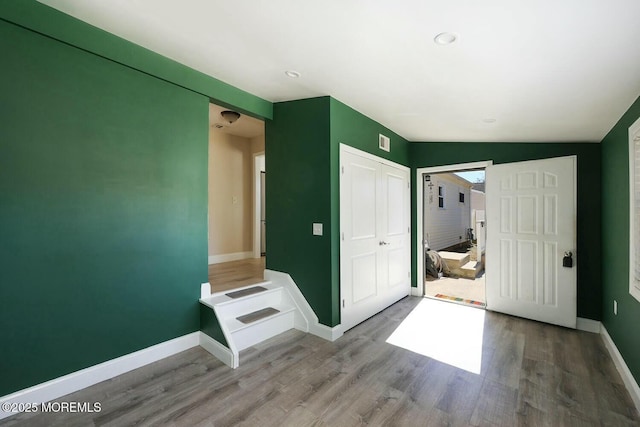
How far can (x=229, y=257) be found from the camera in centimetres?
539

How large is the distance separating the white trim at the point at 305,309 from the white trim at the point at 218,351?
930 millimetres

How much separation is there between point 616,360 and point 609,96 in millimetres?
2268

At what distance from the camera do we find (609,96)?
2070mm

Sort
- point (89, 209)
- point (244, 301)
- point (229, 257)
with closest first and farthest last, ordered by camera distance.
Result: 1. point (89, 209)
2. point (244, 301)
3. point (229, 257)

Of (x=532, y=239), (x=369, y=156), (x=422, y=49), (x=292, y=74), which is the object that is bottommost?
(x=532, y=239)

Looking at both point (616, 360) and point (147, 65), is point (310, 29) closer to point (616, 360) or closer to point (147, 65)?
point (147, 65)

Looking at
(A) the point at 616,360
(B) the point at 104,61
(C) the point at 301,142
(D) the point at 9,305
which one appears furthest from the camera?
(C) the point at 301,142

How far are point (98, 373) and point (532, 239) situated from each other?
461cm

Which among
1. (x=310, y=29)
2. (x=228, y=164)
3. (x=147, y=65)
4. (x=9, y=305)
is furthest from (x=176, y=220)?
(x=228, y=164)

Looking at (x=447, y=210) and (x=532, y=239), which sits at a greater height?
(x=447, y=210)

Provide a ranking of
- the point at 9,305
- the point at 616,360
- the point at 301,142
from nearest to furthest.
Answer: the point at 9,305, the point at 616,360, the point at 301,142

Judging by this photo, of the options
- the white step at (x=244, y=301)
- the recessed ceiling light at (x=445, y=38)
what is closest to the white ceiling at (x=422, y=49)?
the recessed ceiling light at (x=445, y=38)

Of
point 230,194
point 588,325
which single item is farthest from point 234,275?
point 588,325

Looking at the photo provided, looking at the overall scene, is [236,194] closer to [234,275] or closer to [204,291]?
[234,275]
